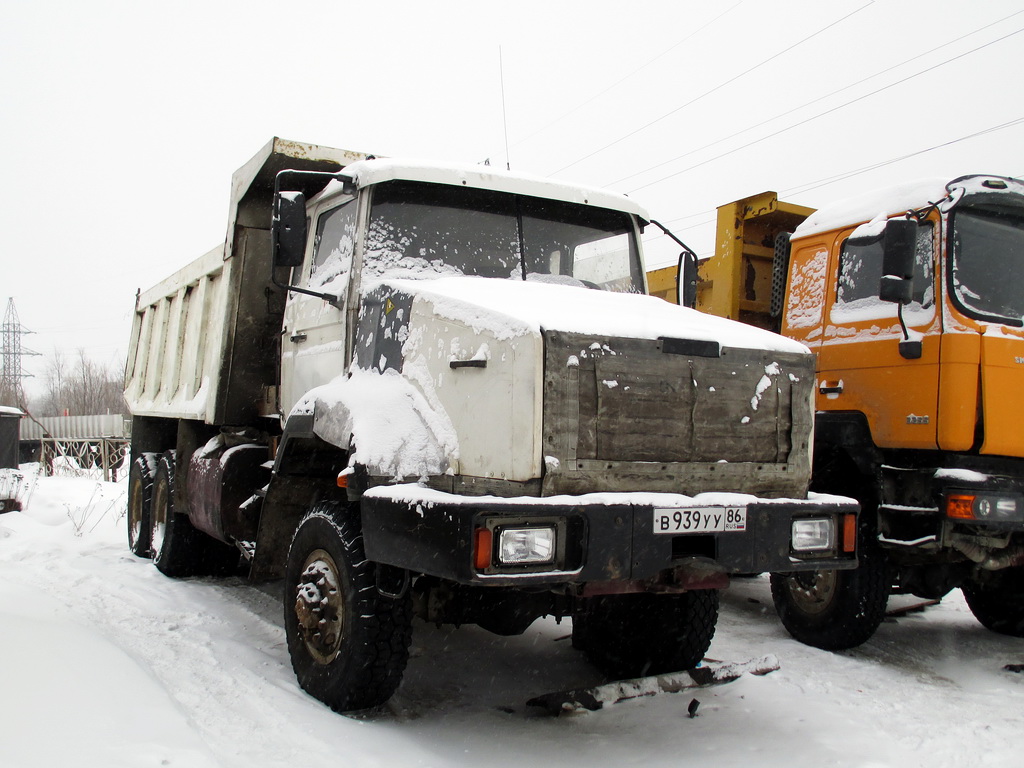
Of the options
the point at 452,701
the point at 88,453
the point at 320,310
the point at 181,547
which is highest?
the point at 320,310

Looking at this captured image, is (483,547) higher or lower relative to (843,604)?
higher

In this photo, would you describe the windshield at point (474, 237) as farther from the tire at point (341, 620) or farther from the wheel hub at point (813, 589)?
the wheel hub at point (813, 589)

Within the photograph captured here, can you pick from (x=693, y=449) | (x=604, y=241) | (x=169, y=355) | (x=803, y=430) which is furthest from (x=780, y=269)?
(x=169, y=355)

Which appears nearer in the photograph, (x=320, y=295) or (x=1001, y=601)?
(x=320, y=295)

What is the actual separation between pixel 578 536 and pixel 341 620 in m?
1.28

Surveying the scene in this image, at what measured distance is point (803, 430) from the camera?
3938mm

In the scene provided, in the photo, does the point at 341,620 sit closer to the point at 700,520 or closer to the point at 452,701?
the point at 452,701

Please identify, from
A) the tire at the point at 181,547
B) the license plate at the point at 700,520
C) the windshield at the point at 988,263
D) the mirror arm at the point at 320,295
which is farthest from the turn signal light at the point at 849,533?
the tire at the point at 181,547

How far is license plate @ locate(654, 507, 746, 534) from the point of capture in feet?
11.1

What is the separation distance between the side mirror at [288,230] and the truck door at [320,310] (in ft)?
0.91

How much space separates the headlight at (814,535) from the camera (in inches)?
148

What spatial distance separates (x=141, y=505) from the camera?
8.38 metres

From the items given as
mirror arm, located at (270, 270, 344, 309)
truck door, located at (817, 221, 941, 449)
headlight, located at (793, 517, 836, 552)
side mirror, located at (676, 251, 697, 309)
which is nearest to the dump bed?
mirror arm, located at (270, 270, 344, 309)

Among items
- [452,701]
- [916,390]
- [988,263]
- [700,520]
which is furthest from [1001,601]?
[452,701]
